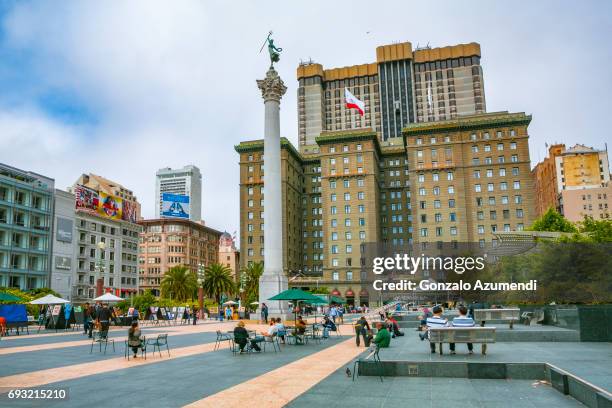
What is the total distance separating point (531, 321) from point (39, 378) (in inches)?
1054

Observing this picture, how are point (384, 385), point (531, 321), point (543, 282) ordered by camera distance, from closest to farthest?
point (384, 385) → point (531, 321) → point (543, 282)

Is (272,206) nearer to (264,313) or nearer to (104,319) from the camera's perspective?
(264,313)

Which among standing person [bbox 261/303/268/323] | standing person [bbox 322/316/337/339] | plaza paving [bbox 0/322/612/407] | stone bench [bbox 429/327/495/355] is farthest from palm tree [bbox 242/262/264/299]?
stone bench [bbox 429/327/495/355]

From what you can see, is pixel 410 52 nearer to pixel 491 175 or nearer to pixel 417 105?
pixel 417 105

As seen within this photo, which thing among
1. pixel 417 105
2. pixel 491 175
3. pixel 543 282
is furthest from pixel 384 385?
pixel 417 105

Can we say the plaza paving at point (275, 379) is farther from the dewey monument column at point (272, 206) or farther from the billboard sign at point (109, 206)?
the billboard sign at point (109, 206)

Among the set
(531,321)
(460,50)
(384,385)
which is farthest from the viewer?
(460,50)

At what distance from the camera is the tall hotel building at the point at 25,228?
72.1 m

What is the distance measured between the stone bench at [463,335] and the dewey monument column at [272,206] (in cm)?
2805

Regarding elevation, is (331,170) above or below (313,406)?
above

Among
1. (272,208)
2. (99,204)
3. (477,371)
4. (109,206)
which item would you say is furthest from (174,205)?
(477,371)

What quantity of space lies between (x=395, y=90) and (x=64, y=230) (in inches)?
4189

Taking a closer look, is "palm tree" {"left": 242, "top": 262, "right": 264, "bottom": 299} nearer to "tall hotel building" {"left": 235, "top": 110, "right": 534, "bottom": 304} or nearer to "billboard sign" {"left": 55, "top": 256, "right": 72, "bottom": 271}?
"tall hotel building" {"left": 235, "top": 110, "right": 534, "bottom": 304}

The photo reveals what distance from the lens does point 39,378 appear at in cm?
1312
